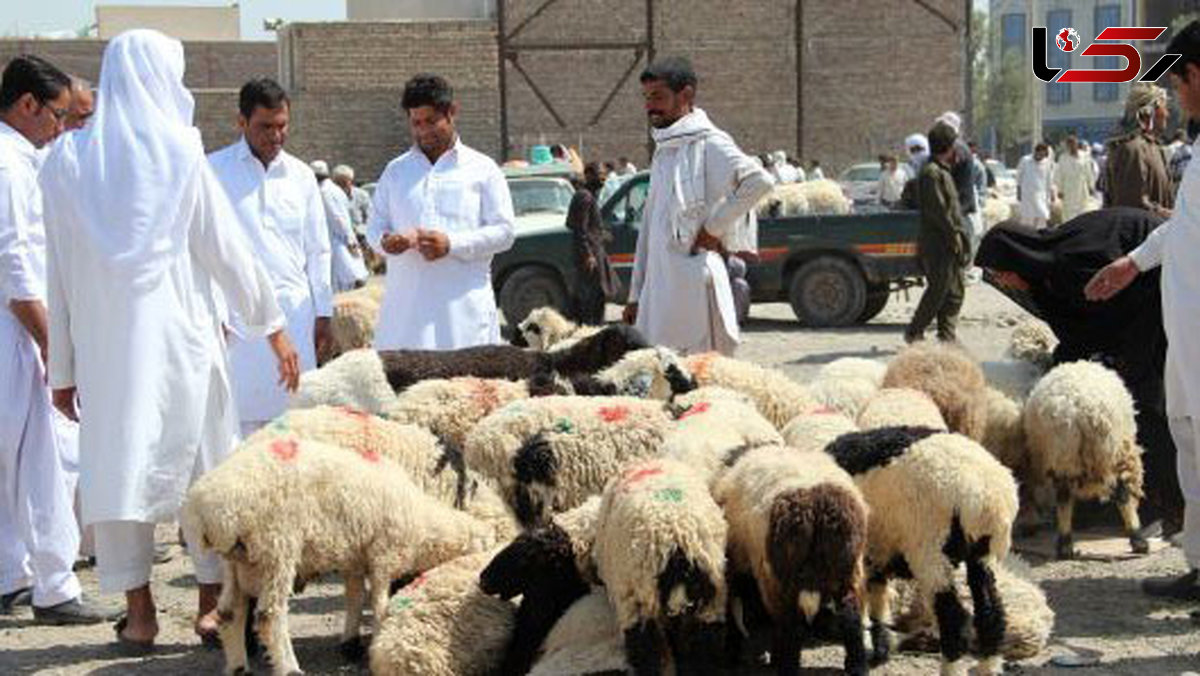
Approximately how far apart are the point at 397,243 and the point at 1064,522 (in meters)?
3.17

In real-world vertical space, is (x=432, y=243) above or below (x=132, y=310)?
above

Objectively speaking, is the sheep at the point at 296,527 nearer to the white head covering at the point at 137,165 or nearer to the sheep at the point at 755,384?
the white head covering at the point at 137,165

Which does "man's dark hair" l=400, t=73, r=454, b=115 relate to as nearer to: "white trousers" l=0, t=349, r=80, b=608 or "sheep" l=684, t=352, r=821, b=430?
"sheep" l=684, t=352, r=821, b=430

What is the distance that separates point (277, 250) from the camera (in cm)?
703

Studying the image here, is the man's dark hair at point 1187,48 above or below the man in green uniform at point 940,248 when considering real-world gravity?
above

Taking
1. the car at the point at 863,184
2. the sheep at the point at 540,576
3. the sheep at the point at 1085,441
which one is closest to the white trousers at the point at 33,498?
the sheep at the point at 540,576

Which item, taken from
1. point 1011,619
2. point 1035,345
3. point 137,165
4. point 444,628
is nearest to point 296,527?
point 444,628

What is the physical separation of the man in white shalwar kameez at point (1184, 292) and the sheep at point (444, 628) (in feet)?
8.57

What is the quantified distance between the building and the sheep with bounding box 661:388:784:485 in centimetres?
4768

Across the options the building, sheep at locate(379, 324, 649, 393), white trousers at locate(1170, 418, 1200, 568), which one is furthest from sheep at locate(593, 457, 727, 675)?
the building

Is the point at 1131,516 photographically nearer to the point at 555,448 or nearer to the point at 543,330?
the point at 555,448

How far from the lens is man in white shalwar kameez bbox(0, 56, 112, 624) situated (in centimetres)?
614

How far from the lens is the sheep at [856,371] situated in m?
7.14

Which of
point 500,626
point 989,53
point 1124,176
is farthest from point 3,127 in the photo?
point 989,53
